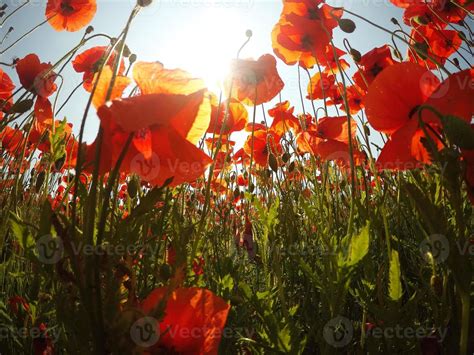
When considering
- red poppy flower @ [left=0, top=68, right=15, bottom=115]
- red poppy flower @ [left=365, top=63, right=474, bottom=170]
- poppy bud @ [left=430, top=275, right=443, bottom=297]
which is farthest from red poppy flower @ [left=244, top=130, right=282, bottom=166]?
poppy bud @ [left=430, top=275, right=443, bottom=297]

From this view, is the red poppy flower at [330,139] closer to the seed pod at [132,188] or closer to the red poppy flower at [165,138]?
the seed pod at [132,188]

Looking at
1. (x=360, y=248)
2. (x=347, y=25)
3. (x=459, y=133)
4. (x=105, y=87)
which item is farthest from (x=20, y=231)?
(x=347, y=25)

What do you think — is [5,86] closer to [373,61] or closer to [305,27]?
[305,27]

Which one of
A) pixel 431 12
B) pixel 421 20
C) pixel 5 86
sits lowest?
pixel 5 86

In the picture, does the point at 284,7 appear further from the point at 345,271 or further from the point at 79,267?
the point at 79,267

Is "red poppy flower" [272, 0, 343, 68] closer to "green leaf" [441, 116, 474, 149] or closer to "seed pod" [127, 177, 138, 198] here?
"seed pod" [127, 177, 138, 198]

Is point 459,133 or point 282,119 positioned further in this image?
point 282,119

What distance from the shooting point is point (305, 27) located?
2096mm

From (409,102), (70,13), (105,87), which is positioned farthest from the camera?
(70,13)

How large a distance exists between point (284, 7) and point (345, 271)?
5.79ft

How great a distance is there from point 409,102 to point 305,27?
1175 millimetres

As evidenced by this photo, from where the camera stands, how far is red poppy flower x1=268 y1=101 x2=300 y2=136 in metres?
2.94

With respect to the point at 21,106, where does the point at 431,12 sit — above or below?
above

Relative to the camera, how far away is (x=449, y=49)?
8.25ft
